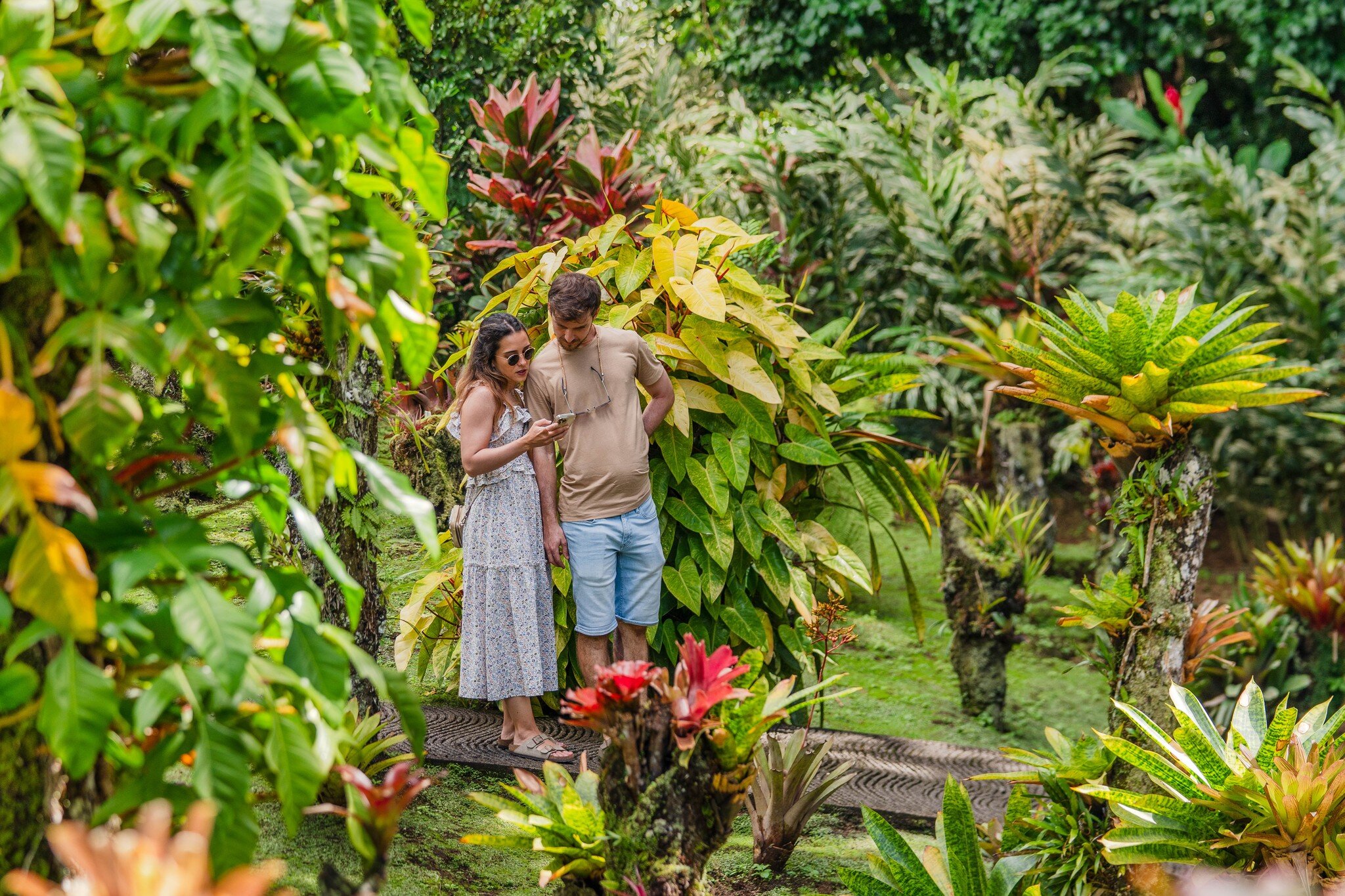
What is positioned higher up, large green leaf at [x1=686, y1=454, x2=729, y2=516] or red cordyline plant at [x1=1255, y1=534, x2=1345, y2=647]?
large green leaf at [x1=686, y1=454, x2=729, y2=516]

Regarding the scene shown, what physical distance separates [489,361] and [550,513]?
1.86 feet

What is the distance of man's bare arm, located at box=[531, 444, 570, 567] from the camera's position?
12.2 feet

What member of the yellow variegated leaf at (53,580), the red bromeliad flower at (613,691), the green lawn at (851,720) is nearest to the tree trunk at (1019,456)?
the green lawn at (851,720)

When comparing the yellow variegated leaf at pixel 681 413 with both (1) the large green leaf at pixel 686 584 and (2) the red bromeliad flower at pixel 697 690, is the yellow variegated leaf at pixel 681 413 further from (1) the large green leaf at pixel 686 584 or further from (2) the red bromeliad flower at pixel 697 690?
(2) the red bromeliad flower at pixel 697 690

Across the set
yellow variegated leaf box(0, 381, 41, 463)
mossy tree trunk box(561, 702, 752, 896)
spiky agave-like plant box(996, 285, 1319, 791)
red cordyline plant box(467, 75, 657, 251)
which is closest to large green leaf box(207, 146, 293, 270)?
yellow variegated leaf box(0, 381, 41, 463)

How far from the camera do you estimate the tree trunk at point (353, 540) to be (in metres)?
3.06

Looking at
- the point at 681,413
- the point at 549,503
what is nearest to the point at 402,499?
the point at 549,503

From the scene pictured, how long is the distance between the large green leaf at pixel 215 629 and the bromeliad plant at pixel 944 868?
1.92 m

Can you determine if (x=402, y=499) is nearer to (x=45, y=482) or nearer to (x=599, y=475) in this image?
(x=45, y=482)

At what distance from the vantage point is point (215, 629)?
130 cm

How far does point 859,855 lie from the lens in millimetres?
3391

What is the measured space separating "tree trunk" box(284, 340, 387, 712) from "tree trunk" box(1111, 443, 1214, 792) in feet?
7.38

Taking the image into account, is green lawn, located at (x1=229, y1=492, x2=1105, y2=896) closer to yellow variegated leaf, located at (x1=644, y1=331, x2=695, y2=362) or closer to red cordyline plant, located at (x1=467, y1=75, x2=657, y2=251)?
yellow variegated leaf, located at (x1=644, y1=331, x2=695, y2=362)

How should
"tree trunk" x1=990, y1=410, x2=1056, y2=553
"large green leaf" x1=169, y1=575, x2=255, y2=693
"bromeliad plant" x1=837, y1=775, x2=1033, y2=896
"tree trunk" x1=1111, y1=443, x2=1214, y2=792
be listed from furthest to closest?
"tree trunk" x1=990, y1=410, x2=1056, y2=553
"tree trunk" x1=1111, y1=443, x2=1214, y2=792
"bromeliad plant" x1=837, y1=775, x2=1033, y2=896
"large green leaf" x1=169, y1=575, x2=255, y2=693
